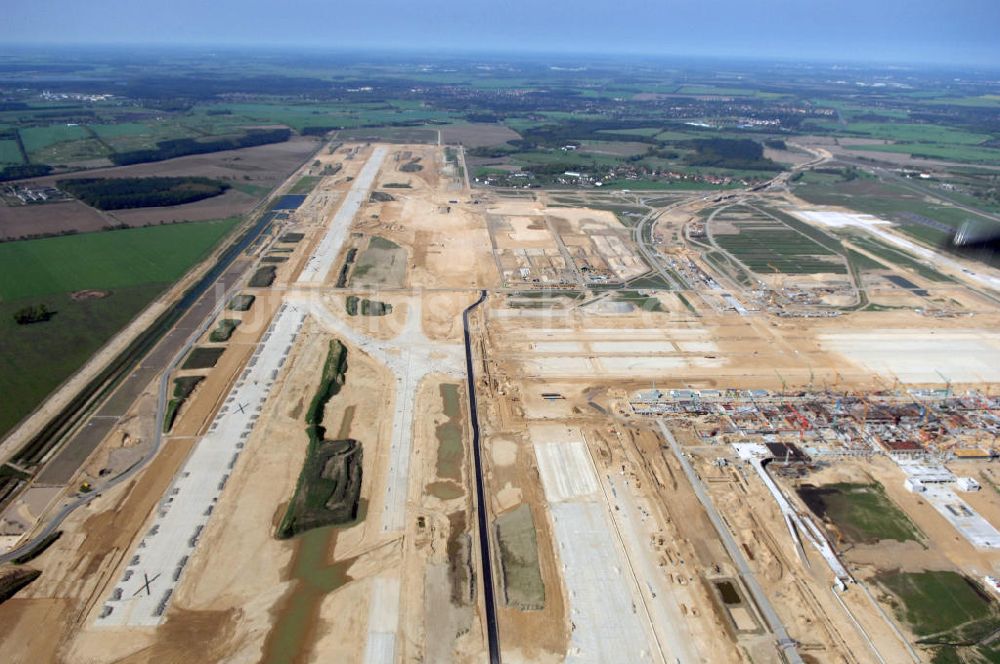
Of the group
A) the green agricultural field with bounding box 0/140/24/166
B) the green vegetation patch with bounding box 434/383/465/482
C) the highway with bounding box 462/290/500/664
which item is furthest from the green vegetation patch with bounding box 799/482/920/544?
the green agricultural field with bounding box 0/140/24/166

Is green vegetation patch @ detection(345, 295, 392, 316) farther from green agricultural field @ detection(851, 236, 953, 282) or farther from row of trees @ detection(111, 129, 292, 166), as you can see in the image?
row of trees @ detection(111, 129, 292, 166)

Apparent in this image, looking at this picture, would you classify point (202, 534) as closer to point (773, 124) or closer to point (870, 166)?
point (870, 166)

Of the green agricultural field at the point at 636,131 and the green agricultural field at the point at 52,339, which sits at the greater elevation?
the green agricultural field at the point at 636,131

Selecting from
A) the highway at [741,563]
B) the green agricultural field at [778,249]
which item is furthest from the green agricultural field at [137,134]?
the highway at [741,563]

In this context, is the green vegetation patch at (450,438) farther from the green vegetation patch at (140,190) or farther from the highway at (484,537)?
the green vegetation patch at (140,190)

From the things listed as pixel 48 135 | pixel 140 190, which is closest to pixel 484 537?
pixel 140 190
